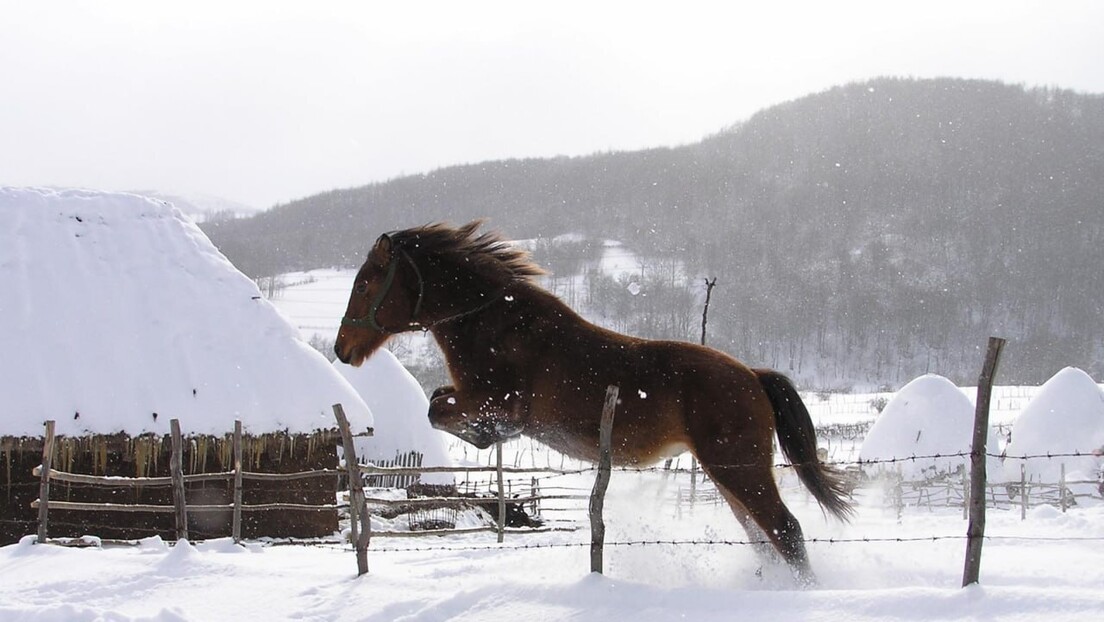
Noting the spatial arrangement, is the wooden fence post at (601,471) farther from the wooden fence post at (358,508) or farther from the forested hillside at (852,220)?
the forested hillside at (852,220)

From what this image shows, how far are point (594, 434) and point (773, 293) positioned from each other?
126 metres

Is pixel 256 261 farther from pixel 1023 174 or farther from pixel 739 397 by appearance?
pixel 1023 174

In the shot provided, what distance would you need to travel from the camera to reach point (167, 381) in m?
12.2

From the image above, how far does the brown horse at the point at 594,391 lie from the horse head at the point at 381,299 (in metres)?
0.01

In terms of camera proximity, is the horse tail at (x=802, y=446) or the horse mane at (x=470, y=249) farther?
the horse mane at (x=470, y=249)

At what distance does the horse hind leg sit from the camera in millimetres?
4883

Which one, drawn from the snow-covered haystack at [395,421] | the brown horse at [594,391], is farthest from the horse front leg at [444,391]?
the snow-covered haystack at [395,421]

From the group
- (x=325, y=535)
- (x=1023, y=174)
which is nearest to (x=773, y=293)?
(x=1023, y=174)

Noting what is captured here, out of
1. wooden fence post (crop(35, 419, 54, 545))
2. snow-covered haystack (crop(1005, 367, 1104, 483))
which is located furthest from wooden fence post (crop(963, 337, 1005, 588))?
snow-covered haystack (crop(1005, 367, 1104, 483))

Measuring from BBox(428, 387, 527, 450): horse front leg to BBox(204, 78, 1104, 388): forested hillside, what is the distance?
92.4 metres

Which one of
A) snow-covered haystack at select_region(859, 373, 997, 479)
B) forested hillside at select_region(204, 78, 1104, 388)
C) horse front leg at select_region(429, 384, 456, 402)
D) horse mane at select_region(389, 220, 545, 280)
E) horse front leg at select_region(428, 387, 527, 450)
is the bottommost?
snow-covered haystack at select_region(859, 373, 997, 479)

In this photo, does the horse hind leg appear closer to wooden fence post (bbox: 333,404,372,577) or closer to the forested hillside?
wooden fence post (bbox: 333,404,372,577)

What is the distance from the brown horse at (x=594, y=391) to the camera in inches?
194

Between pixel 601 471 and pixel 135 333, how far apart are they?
10.3 m
